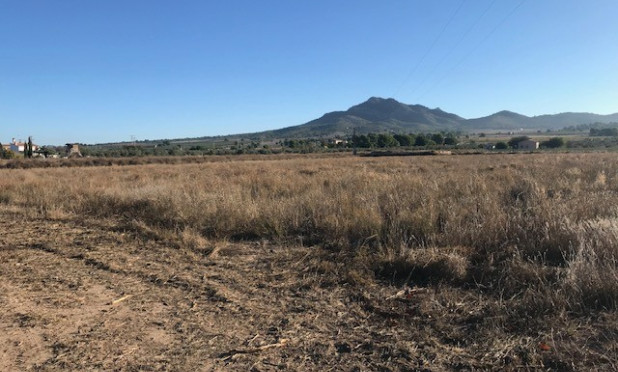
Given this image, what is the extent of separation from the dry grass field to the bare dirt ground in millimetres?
17

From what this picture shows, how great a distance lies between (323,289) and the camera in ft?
14.9

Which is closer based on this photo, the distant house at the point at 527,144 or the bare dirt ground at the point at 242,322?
the bare dirt ground at the point at 242,322

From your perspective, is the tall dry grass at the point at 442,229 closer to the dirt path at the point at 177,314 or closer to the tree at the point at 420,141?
the dirt path at the point at 177,314

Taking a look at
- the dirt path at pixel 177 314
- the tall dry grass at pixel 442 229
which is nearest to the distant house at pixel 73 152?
the tall dry grass at pixel 442 229

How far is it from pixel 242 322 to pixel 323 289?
1.08 metres

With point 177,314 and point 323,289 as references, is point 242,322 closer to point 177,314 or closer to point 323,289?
point 177,314

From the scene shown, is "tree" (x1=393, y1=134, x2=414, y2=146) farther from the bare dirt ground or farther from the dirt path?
the bare dirt ground

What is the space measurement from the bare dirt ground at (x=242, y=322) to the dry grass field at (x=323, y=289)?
0.05 ft

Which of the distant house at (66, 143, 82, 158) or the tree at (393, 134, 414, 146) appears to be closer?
the distant house at (66, 143, 82, 158)

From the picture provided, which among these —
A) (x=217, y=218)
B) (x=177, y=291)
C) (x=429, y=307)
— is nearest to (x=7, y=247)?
(x=217, y=218)

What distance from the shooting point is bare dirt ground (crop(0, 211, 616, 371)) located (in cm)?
311

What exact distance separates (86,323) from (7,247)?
3723 millimetres

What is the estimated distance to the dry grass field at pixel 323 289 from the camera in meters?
3.19

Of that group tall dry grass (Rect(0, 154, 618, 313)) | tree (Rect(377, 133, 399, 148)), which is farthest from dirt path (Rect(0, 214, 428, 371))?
tree (Rect(377, 133, 399, 148))
